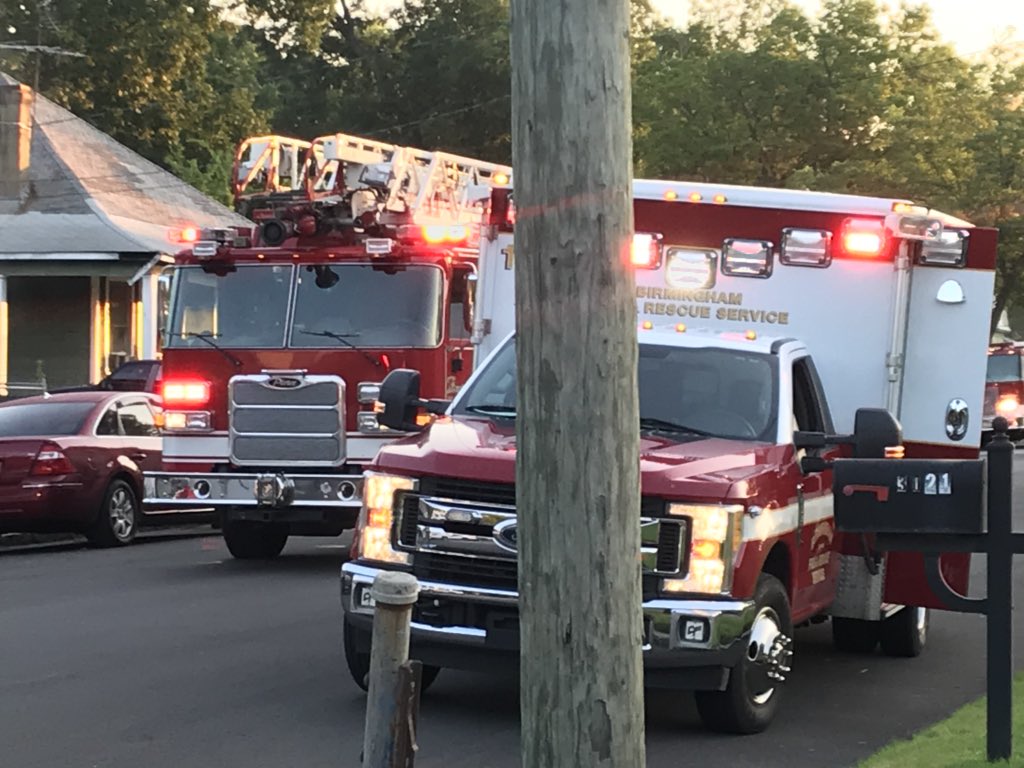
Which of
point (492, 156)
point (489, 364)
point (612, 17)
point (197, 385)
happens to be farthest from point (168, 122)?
point (612, 17)

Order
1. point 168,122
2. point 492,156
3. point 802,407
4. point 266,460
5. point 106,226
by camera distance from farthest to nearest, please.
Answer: point 492,156, point 168,122, point 106,226, point 266,460, point 802,407

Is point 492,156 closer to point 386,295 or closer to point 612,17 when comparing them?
point 386,295

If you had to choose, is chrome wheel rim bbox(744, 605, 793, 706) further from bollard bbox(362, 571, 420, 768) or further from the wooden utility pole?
the wooden utility pole

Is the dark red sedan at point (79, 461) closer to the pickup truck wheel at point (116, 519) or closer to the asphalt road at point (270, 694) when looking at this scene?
the pickup truck wheel at point (116, 519)

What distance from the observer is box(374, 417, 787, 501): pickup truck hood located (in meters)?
7.49

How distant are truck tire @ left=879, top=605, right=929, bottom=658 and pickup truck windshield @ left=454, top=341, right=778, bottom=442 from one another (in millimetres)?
2136

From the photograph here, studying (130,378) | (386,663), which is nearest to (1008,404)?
(130,378)

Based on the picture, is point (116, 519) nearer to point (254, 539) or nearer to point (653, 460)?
point (254, 539)

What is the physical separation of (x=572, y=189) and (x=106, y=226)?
28.7 m

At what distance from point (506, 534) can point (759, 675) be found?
139 cm

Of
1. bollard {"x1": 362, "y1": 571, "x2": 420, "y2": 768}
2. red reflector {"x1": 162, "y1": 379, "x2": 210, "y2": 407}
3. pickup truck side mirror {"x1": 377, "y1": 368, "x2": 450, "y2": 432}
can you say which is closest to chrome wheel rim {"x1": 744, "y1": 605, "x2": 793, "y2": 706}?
pickup truck side mirror {"x1": 377, "y1": 368, "x2": 450, "y2": 432}

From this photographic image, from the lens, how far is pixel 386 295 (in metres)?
13.9

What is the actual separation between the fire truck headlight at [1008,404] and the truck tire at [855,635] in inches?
996

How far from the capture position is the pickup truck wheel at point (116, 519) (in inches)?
648
